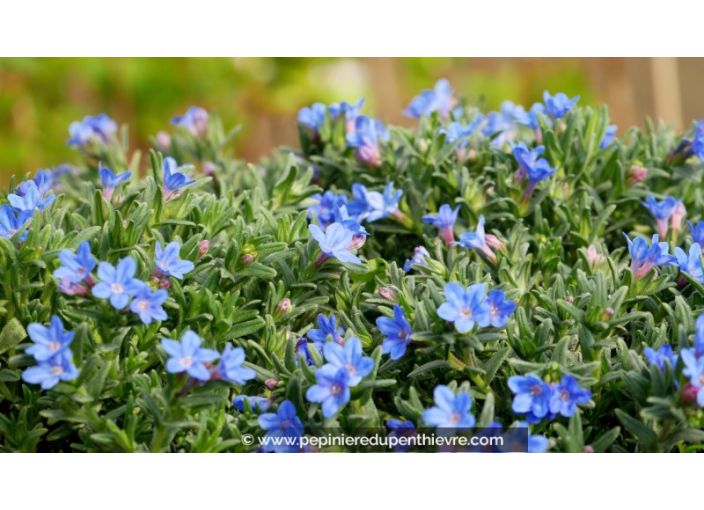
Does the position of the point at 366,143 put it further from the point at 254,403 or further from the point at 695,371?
the point at 695,371

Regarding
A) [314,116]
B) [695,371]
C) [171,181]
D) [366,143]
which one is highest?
[314,116]

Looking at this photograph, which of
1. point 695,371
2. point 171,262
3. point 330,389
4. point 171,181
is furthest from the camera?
point 171,181

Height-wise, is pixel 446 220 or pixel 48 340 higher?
pixel 446 220

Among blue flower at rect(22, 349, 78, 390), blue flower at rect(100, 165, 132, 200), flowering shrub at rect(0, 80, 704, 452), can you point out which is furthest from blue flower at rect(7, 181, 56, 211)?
blue flower at rect(22, 349, 78, 390)

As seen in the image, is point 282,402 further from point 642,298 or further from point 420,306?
point 642,298

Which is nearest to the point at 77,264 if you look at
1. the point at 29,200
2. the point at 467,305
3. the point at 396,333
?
the point at 29,200

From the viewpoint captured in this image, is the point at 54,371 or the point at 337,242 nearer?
the point at 54,371

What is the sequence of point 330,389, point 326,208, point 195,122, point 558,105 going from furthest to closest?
point 195,122, point 558,105, point 326,208, point 330,389

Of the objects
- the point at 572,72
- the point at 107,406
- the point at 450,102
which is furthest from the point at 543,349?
the point at 572,72
